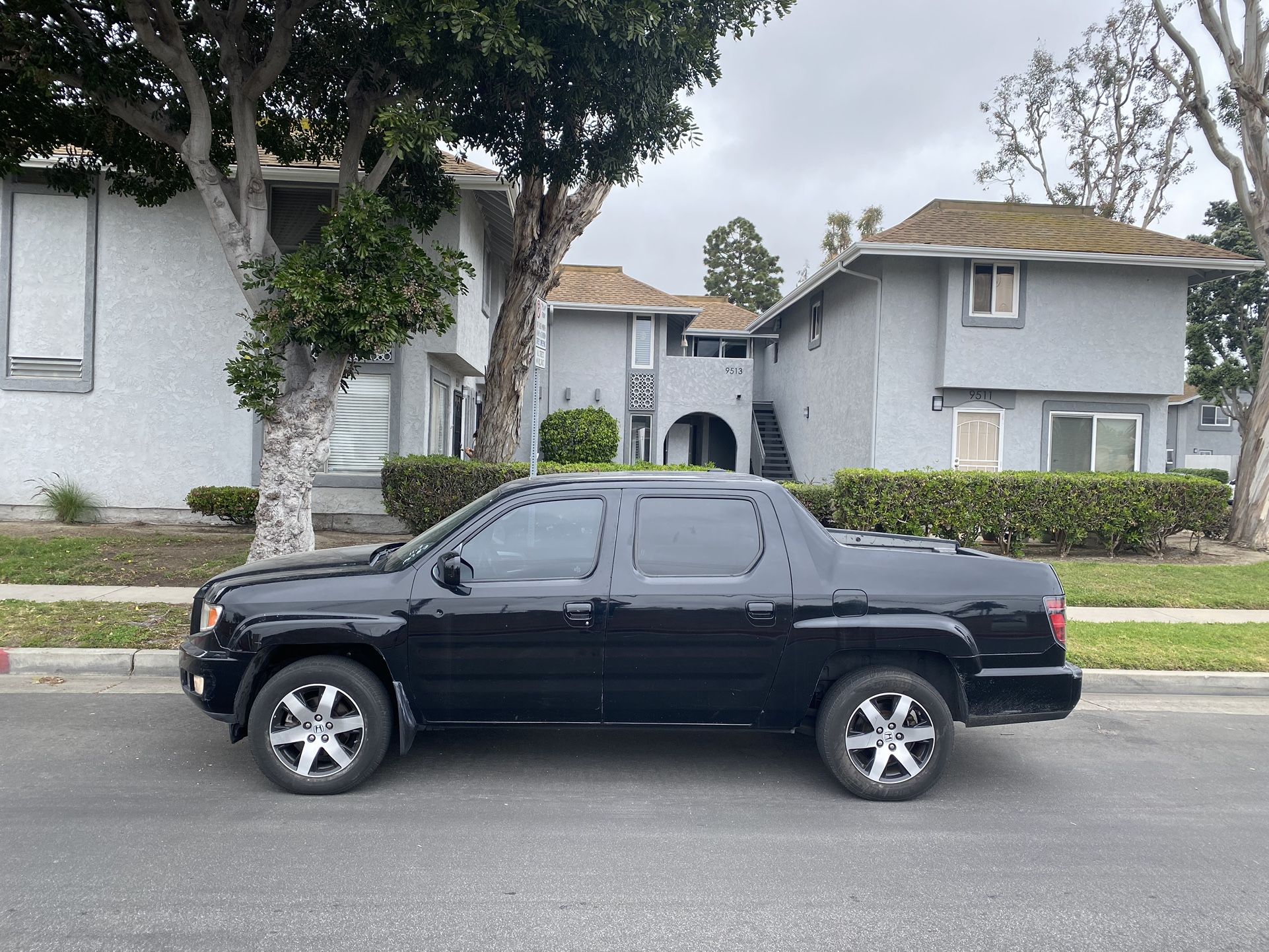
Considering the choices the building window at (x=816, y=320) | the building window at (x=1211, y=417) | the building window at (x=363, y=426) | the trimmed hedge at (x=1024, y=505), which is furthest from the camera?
the building window at (x=1211, y=417)

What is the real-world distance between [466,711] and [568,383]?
65.6 ft

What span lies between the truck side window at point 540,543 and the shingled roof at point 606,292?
18.3m

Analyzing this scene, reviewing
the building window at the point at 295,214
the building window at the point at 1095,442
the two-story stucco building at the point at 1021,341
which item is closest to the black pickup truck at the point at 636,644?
the building window at the point at 295,214

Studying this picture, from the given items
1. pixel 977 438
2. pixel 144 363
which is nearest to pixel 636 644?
pixel 144 363

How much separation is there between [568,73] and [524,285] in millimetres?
4715

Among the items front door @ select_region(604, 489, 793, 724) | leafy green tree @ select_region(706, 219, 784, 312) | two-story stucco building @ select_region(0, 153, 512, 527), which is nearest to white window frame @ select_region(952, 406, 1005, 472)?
two-story stucco building @ select_region(0, 153, 512, 527)

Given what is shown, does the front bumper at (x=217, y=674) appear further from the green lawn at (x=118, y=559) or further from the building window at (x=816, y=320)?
the building window at (x=816, y=320)

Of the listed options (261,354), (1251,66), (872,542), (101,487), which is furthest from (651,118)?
(1251,66)

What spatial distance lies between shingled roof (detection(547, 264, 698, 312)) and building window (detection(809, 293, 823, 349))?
3529 mm

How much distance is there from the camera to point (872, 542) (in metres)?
5.64

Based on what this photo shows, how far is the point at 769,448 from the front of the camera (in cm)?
2538

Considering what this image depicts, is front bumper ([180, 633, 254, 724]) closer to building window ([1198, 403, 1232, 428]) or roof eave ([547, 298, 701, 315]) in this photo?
roof eave ([547, 298, 701, 315])

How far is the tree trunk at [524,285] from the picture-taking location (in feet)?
45.9

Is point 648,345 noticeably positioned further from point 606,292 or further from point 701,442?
point 701,442
